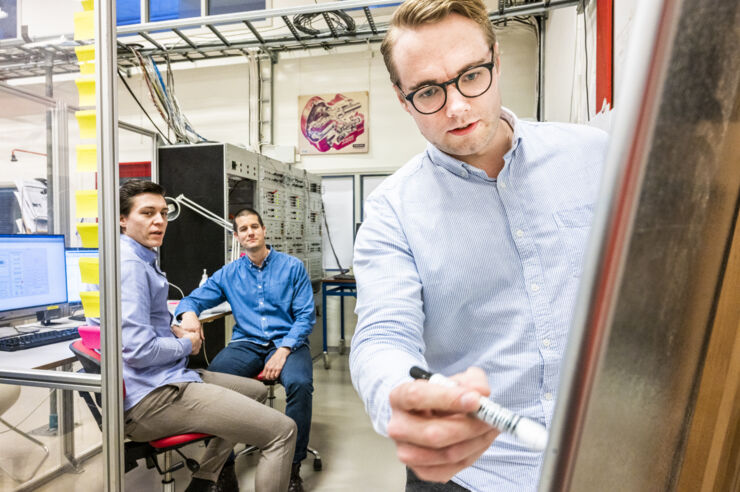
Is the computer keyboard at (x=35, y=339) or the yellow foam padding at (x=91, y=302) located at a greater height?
the yellow foam padding at (x=91, y=302)

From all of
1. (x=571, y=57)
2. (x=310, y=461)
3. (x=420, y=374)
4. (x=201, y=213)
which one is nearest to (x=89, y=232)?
(x=420, y=374)

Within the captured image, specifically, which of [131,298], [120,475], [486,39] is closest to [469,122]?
[486,39]

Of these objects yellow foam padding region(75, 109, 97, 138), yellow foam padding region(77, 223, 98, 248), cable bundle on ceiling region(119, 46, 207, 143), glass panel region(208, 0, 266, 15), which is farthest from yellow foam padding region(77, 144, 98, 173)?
glass panel region(208, 0, 266, 15)

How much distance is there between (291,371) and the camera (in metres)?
2.49

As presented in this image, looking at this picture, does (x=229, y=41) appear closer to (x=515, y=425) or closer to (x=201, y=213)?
(x=201, y=213)

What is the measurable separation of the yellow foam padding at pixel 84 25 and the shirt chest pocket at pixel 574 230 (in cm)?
127

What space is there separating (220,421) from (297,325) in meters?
1.00

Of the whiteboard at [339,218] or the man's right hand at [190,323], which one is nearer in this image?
the man's right hand at [190,323]

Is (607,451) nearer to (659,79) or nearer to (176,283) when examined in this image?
(659,79)

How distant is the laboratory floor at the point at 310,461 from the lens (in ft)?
7.57

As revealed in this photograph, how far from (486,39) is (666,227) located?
71cm

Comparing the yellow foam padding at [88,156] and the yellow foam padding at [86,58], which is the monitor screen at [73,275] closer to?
the yellow foam padding at [88,156]

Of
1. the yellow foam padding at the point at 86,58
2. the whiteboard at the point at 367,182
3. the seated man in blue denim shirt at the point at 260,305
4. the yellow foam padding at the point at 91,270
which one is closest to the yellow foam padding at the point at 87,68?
the yellow foam padding at the point at 86,58

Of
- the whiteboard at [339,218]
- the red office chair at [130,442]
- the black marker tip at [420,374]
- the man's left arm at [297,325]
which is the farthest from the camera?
the whiteboard at [339,218]
